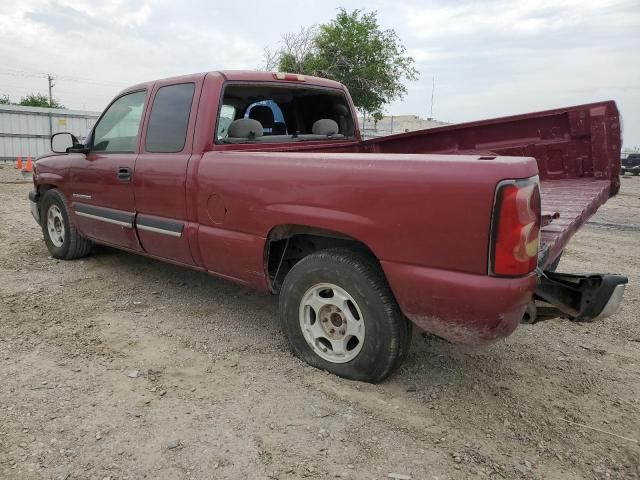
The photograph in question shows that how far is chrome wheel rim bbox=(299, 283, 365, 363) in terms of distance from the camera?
286 centimetres

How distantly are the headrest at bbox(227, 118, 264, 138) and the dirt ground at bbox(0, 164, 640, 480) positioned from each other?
1.46 m

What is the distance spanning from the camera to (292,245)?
3408mm

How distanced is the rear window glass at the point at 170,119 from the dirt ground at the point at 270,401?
1.37m

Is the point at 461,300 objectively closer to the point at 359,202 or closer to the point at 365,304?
the point at 365,304

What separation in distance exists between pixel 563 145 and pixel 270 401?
291cm

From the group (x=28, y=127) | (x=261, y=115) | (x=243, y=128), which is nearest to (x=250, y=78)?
(x=243, y=128)

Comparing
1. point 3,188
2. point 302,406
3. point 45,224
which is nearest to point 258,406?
point 302,406

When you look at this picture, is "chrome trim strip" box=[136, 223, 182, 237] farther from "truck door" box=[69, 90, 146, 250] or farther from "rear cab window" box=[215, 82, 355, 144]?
"rear cab window" box=[215, 82, 355, 144]

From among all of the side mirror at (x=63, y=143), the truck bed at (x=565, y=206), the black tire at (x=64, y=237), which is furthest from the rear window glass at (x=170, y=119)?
A: the truck bed at (x=565, y=206)

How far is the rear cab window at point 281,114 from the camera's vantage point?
3787mm

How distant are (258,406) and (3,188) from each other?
12294mm

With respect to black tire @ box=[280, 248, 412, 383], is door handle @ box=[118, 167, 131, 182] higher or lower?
higher

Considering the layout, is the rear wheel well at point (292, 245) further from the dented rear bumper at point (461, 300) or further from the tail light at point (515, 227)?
the tail light at point (515, 227)

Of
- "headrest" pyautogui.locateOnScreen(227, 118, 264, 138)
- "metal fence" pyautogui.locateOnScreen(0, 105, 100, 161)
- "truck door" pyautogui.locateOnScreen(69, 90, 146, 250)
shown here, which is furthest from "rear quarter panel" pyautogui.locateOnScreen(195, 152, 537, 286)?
"metal fence" pyautogui.locateOnScreen(0, 105, 100, 161)
